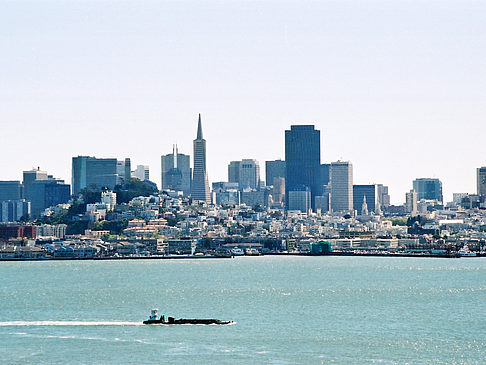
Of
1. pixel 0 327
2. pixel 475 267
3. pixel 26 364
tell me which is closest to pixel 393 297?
pixel 0 327

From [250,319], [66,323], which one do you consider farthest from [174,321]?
[66,323]

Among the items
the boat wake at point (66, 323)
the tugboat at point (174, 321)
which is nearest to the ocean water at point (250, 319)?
the boat wake at point (66, 323)

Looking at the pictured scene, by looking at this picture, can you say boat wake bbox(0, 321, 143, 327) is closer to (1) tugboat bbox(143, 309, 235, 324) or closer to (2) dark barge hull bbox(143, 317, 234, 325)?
(1) tugboat bbox(143, 309, 235, 324)

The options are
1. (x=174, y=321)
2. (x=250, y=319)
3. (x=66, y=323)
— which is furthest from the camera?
(x=250, y=319)

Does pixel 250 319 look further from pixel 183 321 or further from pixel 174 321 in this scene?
pixel 174 321

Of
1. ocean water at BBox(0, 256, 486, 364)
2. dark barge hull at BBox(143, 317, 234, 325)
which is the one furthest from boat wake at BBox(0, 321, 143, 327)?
dark barge hull at BBox(143, 317, 234, 325)

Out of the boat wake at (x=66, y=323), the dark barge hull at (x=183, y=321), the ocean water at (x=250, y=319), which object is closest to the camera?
the ocean water at (x=250, y=319)

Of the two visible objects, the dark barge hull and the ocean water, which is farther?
the dark barge hull

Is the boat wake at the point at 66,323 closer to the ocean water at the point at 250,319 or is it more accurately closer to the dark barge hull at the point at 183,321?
the ocean water at the point at 250,319

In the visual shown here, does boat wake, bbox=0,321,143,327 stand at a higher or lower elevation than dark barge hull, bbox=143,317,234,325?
lower
